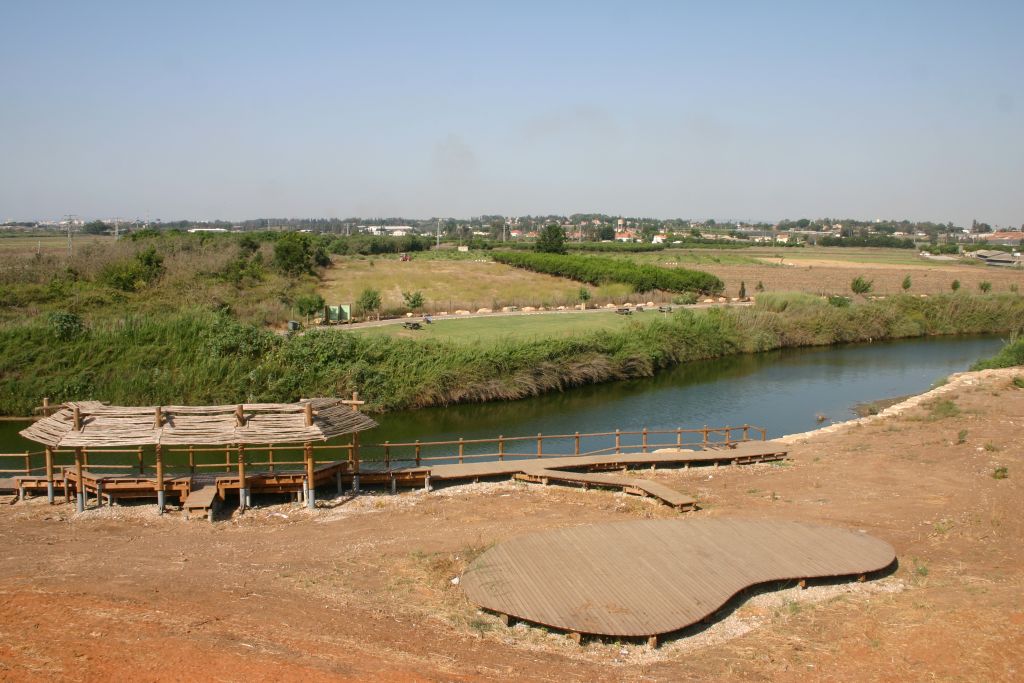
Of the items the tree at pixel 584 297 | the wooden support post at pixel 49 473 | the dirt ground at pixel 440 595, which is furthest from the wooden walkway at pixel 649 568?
the tree at pixel 584 297

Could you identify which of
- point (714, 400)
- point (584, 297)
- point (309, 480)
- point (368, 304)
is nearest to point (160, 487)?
point (309, 480)

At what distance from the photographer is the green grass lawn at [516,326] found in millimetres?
49375

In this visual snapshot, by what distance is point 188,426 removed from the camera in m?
20.2

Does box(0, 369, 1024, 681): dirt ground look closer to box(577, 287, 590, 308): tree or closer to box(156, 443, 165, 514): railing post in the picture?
box(156, 443, 165, 514): railing post

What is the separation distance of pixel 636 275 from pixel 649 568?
62.8 m

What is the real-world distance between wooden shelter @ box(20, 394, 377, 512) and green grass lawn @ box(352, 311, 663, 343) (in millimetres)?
26276

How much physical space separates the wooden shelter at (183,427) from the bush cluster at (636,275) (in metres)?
57.9

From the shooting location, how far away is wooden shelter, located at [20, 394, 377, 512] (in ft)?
65.0

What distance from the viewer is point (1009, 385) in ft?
123

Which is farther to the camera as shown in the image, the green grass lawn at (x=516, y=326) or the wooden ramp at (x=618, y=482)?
the green grass lawn at (x=516, y=326)

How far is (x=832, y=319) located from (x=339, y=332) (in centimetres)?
3964

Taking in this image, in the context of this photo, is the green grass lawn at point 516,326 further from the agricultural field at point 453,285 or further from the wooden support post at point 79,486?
the wooden support post at point 79,486

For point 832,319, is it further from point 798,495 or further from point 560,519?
point 560,519

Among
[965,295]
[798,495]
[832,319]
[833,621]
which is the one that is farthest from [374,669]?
[965,295]
